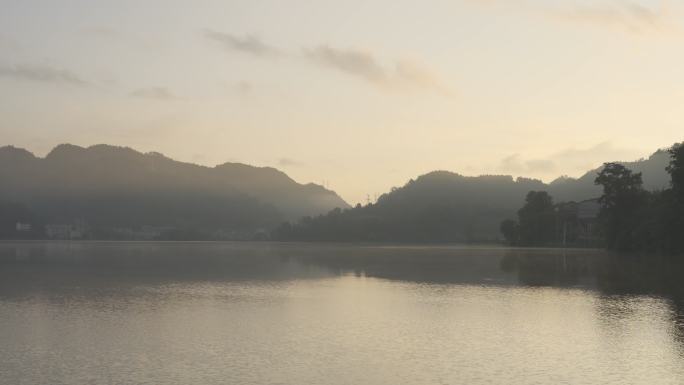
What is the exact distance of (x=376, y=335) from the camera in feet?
115

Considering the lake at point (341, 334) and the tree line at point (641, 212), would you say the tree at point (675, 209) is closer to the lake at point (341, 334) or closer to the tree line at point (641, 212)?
the tree line at point (641, 212)

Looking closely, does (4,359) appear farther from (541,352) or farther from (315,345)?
(541,352)

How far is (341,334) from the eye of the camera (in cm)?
3512

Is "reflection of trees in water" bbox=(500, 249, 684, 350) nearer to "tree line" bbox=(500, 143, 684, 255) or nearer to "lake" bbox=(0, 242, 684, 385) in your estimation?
"lake" bbox=(0, 242, 684, 385)

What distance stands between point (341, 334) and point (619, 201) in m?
142

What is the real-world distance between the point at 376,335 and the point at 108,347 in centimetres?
1335

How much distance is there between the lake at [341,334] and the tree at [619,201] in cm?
9992

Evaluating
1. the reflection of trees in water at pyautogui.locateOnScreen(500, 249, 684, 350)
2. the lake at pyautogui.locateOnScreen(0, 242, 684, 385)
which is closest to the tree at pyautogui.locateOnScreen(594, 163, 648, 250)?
the reflection of trees in water at pyautogui.locateOnScreen(500, 249, 684, 350)

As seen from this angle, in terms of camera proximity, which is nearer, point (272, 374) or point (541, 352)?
point (272, 374)

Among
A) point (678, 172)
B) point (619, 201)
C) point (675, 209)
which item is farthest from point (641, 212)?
point (678, 172)

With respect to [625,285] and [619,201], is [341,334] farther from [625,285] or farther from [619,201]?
[619,201]

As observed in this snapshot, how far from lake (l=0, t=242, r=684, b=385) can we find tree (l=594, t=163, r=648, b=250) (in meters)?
99.9

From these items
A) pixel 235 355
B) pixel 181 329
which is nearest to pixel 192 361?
pixel 235 355

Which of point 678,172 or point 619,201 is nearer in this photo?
point 678,172
